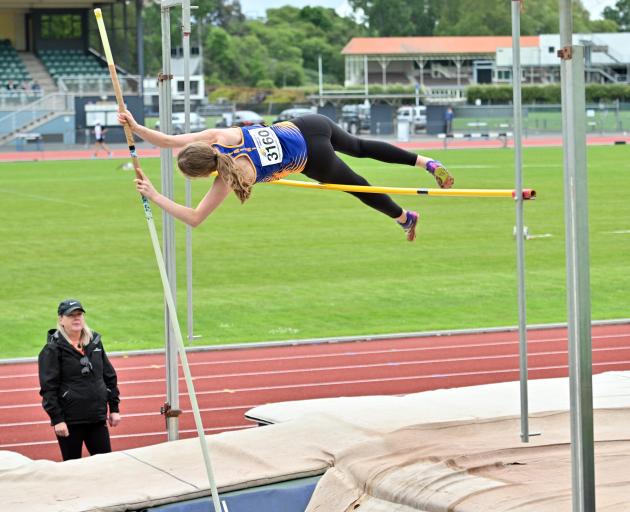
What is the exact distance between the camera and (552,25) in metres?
70.2

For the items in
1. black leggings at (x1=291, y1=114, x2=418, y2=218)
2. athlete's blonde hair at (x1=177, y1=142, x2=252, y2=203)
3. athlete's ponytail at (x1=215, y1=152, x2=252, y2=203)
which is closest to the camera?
athlete's blonde hair at (x1=177, y1=142, x2=252, y2=203)

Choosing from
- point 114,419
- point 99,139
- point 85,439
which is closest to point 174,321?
point 114,419

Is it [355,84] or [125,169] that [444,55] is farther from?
[125,169]

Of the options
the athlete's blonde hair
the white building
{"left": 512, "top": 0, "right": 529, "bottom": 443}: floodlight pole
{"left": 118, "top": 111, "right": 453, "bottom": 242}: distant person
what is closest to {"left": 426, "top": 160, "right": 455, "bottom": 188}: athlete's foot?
{"left": 118, "top": 111, "right": 453, "bottom": 242}: distant person

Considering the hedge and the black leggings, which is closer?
the black leggings

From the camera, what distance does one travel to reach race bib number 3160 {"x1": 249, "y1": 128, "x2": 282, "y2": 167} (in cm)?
591

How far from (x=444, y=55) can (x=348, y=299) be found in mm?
56110

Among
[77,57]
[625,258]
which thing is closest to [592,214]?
[625,258]

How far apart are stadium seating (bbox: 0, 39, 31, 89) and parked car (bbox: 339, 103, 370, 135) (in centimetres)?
1101

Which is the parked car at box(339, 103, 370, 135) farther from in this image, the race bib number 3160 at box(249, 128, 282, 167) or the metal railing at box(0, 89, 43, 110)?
the race bib number 3160 at box(249, 128, 282, 167)

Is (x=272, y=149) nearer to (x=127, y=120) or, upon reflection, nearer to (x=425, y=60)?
(x=127, y=120)

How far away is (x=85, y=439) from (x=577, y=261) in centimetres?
320

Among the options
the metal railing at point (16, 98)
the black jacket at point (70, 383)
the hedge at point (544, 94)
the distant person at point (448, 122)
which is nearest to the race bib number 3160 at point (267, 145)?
the black jacket at point (70, 383)

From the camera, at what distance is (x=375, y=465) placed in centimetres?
566
